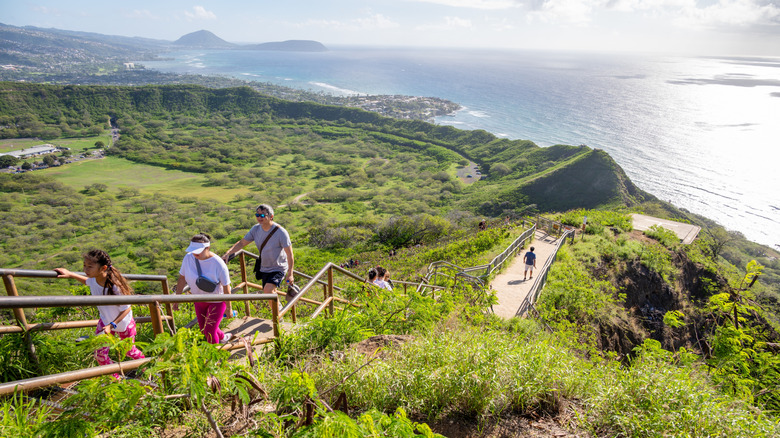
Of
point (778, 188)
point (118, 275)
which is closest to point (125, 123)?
point (118, 275)

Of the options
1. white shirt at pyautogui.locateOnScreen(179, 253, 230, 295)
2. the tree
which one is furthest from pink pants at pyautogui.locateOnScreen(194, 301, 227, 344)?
the tree

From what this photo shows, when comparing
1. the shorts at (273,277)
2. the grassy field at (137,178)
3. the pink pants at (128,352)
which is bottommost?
the grassy field at (137,178)

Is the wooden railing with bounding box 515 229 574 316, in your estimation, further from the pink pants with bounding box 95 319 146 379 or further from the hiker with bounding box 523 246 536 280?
the pink pants with bounding box 95 319 146 379

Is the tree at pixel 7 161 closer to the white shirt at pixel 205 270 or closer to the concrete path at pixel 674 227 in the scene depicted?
the white shirt at pixel 205 270

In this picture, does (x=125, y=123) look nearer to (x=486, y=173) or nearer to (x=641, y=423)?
(x=486, y=173)

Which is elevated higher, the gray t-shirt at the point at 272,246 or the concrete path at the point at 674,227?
the gray t-shirt at the point at 272,246

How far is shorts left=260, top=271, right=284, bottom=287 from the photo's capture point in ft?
17.4

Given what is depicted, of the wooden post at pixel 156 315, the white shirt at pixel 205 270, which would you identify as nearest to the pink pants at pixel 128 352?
the wooden post at pixel 156 315

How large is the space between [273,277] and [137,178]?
86232 mm

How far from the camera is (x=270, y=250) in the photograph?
209 inches

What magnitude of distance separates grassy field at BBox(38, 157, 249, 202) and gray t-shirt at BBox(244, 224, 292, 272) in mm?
64777

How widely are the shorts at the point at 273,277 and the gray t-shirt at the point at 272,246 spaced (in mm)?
51

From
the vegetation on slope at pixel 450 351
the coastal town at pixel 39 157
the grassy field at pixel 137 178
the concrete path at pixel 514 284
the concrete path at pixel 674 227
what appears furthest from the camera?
the coastal town at pixel 39 157

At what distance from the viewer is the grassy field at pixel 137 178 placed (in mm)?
69062
